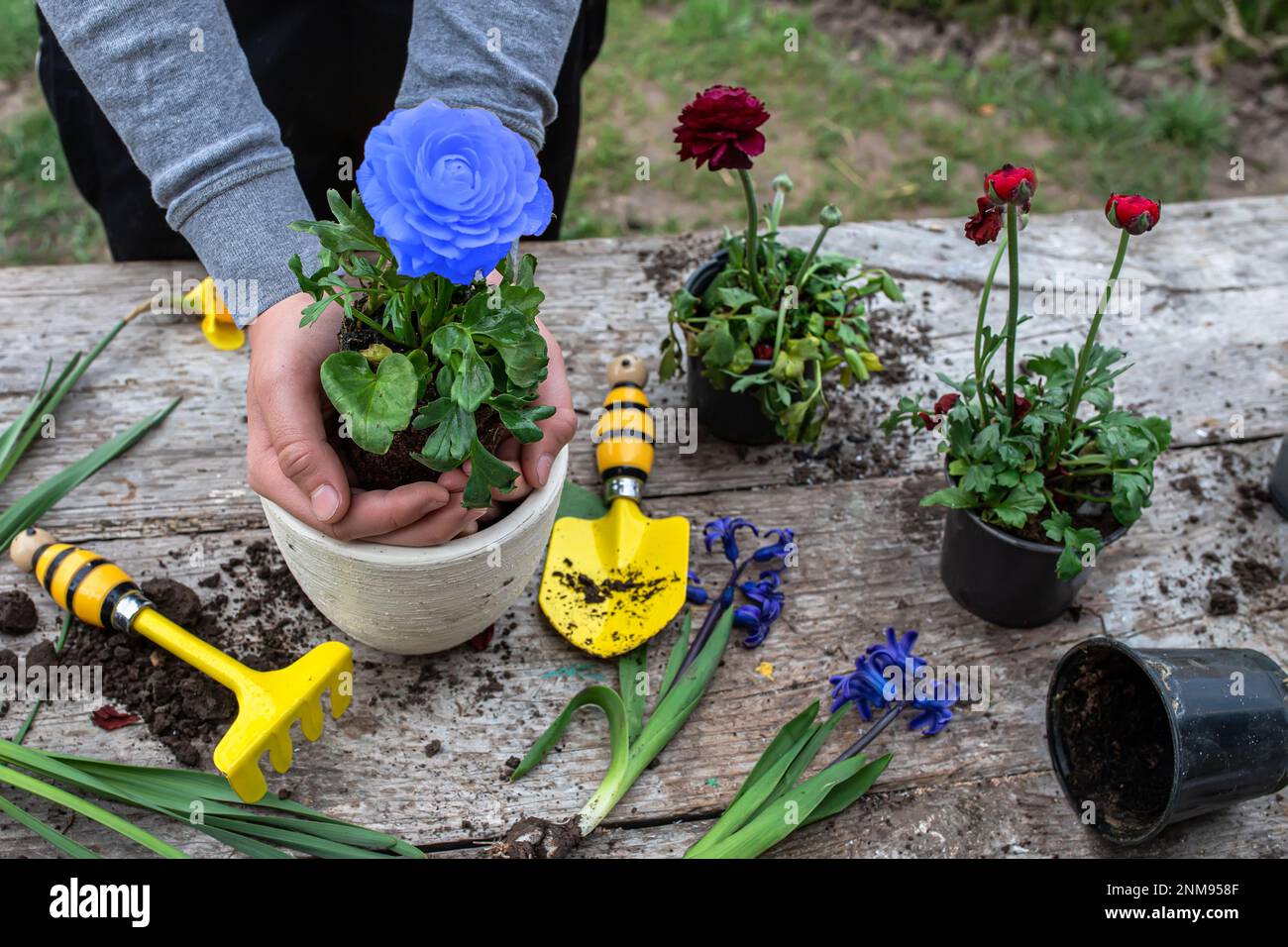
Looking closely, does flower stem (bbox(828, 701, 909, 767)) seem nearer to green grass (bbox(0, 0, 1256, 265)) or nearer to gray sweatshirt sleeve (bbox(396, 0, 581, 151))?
gray sweatshirt sleeve (bbox(396, 0, 581, 151))

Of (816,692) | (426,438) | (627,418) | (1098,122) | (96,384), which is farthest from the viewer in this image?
(1098,122)

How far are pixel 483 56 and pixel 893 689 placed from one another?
99 centimetres

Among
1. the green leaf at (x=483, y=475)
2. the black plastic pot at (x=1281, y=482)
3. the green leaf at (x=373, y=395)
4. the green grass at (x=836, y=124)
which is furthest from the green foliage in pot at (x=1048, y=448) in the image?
the green grass at (x=836, y=124)

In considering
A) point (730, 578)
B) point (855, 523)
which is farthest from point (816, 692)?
point (855, 523)

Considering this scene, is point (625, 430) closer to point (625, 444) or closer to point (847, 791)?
point (625, 444)

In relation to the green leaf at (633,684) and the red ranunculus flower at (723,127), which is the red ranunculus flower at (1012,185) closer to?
the red ranunculus flower at (723,127)

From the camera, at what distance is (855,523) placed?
1649 mm

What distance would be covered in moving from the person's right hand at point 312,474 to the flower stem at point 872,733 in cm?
56

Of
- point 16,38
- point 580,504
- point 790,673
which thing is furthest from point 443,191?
point 16,38

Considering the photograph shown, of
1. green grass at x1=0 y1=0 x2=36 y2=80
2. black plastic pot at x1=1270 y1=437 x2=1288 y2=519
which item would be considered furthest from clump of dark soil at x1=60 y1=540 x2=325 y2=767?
green grass at x1=0 y1=0 x2=36 y2=80

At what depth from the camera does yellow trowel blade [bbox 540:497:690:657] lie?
4.83 ft

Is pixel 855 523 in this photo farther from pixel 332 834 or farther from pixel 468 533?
pixel 332 834

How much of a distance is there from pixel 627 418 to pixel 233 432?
613 mm

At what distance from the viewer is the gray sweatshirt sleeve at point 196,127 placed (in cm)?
130
